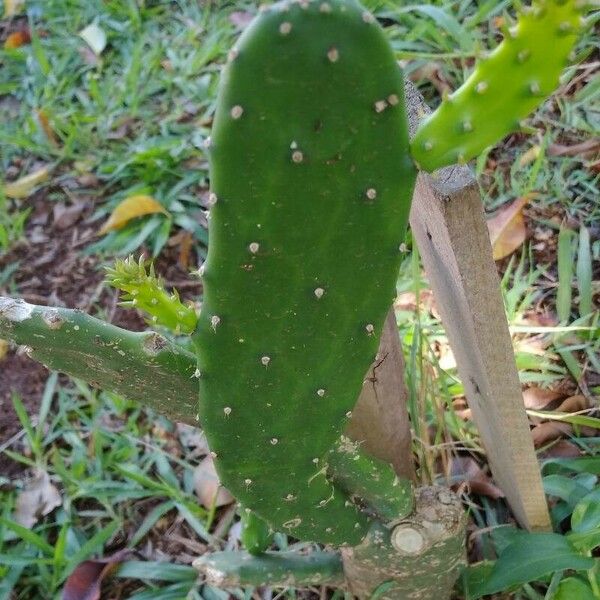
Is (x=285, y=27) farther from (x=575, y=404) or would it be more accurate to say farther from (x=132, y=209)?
(x=132, y=209)

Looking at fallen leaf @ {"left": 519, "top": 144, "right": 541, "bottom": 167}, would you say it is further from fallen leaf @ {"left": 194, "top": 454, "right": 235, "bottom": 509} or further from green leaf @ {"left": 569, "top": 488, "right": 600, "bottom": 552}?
fallen leaf @ {"left": 194, "top": 454, "right": 235, "bottom": 509}

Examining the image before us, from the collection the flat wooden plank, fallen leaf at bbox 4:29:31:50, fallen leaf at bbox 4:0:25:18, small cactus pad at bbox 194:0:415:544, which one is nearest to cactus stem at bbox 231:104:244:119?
small cactus pad at bbox 194:0:415:544

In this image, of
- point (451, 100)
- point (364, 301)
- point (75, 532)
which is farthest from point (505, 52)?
point (75, 532)

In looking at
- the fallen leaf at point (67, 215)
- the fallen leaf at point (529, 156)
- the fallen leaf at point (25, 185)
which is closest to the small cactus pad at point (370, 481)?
the fallen leaf at point (529, 156)

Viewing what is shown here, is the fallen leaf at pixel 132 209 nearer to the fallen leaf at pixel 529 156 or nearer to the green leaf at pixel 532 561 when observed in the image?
the fallen leaf at pixel 529 156

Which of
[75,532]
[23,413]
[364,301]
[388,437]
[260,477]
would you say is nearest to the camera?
[364,301]

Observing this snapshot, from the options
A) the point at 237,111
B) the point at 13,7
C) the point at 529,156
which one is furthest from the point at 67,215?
the point at 237,111

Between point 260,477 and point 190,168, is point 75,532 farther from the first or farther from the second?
point 190,168
